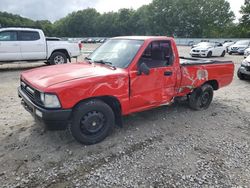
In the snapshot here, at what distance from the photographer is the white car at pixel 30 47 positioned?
399 inches

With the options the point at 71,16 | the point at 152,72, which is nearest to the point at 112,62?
the point at 152,72

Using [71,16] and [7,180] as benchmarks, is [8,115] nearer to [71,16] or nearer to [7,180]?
[7,180]

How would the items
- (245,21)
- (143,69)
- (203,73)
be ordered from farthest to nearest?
1. (245,21)
2. (203,73)
3. (143,69)

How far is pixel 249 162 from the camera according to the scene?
3555 mm

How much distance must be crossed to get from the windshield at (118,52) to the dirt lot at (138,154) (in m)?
1.28

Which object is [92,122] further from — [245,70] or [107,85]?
[245,70]

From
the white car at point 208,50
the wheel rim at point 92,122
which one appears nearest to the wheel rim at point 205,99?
the wheel rim at point 92,122

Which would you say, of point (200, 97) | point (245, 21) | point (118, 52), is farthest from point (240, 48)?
point (245, 21)

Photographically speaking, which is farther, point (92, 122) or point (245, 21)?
point (245, 21)

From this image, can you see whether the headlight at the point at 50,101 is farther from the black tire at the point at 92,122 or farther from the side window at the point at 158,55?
the side window at the point at 158,55

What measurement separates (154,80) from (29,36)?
8.20 m

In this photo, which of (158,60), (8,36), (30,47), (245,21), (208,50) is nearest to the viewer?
(158,60)

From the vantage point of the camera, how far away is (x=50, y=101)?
3363mm

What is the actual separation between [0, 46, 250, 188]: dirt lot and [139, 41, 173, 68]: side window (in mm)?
1198
